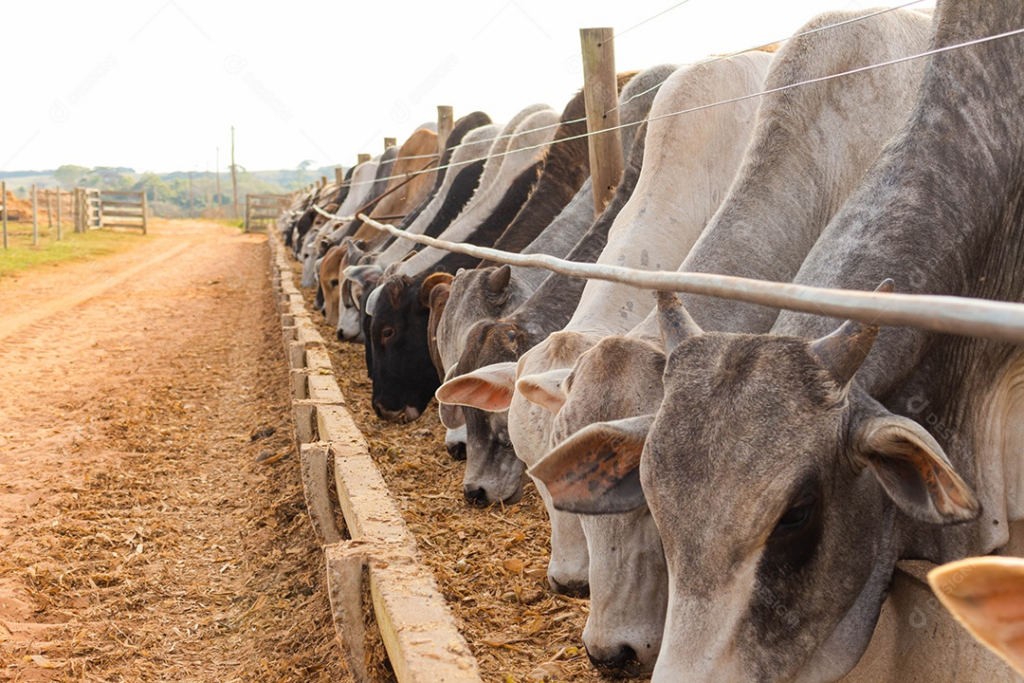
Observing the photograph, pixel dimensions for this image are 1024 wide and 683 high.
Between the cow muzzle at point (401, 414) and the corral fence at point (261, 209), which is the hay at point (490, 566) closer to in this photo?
the cow muzzle at point (401, 414)

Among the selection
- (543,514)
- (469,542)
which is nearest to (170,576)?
(469,542)

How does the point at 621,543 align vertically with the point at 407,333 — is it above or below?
below

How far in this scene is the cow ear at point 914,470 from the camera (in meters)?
1.98

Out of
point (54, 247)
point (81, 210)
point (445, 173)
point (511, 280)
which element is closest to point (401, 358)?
point (511, 280)

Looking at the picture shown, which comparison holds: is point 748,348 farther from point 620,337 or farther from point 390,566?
point 390,566

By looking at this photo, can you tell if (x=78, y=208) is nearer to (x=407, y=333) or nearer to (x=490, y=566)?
(x=407, y=333)

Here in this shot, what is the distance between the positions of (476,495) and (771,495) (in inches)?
127

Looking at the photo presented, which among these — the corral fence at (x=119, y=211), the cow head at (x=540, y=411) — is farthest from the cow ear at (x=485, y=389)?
the corral fence at (x=119, y=211)

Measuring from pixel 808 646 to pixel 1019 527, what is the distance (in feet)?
2.67

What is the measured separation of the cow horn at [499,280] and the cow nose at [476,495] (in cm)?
129

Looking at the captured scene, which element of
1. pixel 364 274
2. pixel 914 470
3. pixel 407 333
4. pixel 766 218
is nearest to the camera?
pixel 914 470

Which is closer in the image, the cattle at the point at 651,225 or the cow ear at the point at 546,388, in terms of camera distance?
the cow ear at the point at 546,388

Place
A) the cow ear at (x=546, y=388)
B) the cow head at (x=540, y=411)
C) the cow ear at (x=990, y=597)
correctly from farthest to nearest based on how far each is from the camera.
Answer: the cow head at (x=540, y=411), the cow ear at (x=546, y=388), the cow ear at (x=990, y=597)

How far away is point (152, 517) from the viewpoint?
5668mm
